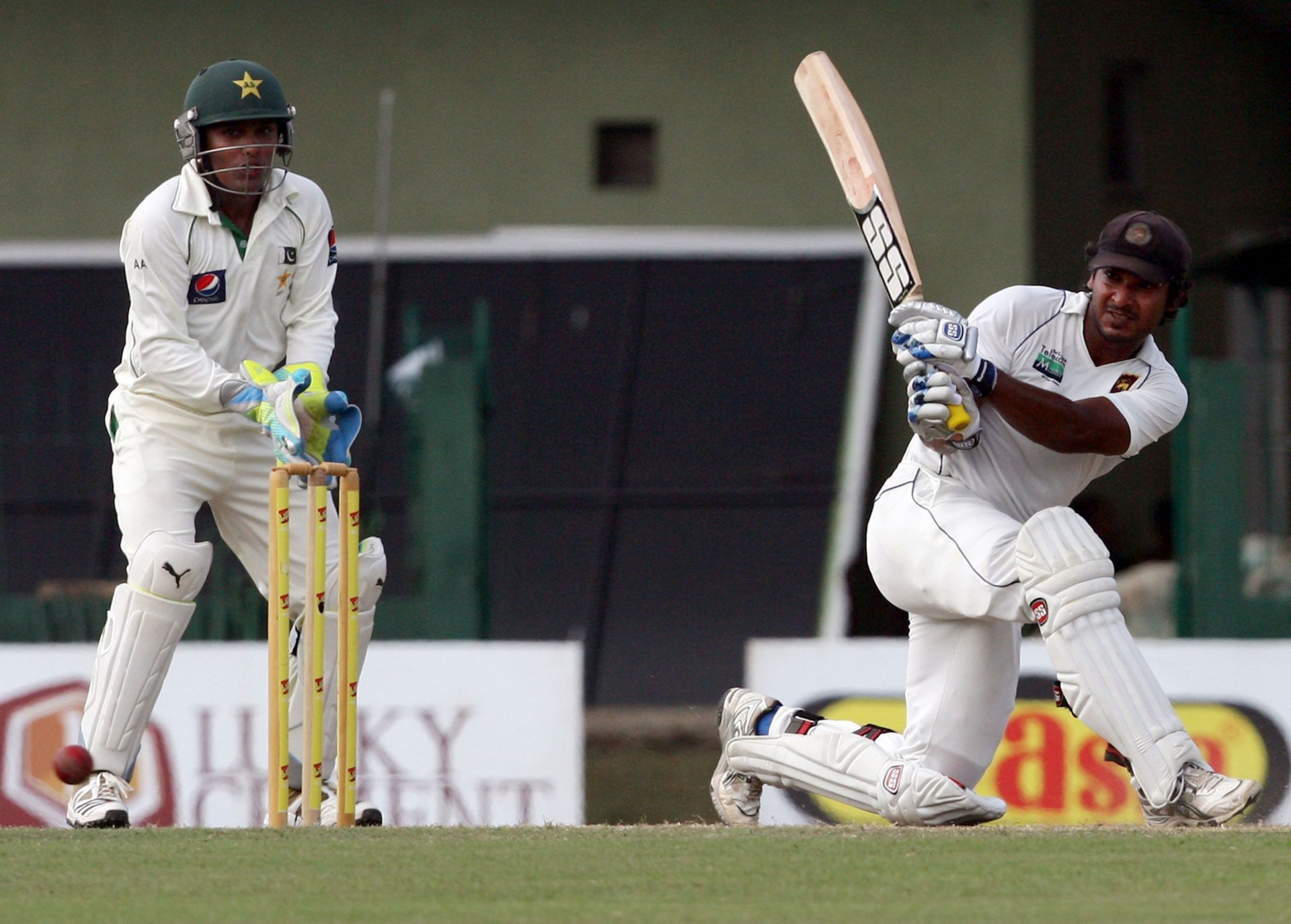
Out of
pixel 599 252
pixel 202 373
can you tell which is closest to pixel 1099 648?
pixel 202 373

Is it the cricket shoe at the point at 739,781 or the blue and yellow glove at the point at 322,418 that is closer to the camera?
the blue and yellow glove at the point at 322,418

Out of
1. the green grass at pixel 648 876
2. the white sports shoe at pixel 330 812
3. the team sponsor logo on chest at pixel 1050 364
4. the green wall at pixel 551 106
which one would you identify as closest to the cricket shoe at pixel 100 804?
the green grass at pixel 648 876

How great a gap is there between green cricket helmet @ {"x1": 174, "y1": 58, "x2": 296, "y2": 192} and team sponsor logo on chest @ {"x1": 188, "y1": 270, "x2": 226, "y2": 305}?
0.17 meters

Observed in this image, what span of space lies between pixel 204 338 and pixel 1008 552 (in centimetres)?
159

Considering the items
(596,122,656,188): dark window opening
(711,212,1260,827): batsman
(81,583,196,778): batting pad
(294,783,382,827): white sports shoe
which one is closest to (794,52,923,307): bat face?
(711,212,1260,827): batsman

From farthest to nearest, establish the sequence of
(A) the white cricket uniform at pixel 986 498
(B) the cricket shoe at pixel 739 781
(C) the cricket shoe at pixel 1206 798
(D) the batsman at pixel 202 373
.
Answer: (B) the cricket shoe at pixel 739 781 → (D) the batsman at pixel 202 373 → (A) the white cricket uniform at pixel 986 498 → (C) the cricket shoe at pixel 1206 798

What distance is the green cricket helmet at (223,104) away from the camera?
4039mm

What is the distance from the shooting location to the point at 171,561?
4.00 m

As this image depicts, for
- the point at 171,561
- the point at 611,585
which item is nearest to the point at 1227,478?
the point at 611,585

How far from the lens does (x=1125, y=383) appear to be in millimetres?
3910

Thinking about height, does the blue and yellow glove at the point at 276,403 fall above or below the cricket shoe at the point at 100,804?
above

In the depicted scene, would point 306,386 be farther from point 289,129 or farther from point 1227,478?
point 1227,478

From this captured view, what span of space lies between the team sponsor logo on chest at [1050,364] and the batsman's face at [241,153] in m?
1.51

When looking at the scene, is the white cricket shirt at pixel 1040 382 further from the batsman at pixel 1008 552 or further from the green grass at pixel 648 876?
the green grass at pixel 648 876
